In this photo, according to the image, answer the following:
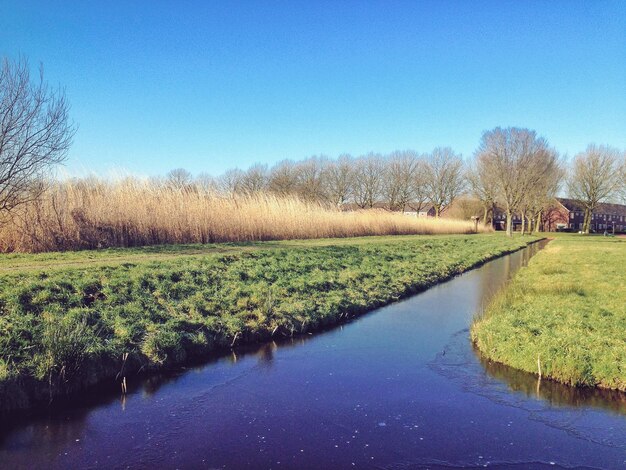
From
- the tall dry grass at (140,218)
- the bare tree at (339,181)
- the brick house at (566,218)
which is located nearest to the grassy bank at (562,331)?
the tall dry grass at (140,218)

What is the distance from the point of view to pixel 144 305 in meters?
10.1

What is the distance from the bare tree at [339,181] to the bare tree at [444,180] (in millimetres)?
11481

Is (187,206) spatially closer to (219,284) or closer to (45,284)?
(219,284)

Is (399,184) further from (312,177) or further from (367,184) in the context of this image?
(312,177)

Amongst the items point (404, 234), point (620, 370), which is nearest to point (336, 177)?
point (404, 234)

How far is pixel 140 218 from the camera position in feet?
57.7

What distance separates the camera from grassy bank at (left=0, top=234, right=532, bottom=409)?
7.38m

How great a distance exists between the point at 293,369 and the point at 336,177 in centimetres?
6337

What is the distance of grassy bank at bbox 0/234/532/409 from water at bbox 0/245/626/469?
0.63 m

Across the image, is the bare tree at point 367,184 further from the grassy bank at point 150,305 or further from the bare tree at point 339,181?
the grassy bank at point 150,305

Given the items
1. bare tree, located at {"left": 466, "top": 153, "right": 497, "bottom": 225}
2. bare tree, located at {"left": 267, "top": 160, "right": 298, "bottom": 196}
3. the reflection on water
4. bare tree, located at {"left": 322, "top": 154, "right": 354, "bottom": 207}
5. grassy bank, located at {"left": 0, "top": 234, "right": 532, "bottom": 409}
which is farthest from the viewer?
bare tree, located at {"left": 322, "top": 154, "right": 354, "bottom": 207}

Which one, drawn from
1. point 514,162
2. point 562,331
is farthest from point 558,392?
point 514,162

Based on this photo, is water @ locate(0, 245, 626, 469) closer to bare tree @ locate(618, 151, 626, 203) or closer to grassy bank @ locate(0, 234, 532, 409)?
grassy bank @ locate(0, 234, 532, 409)

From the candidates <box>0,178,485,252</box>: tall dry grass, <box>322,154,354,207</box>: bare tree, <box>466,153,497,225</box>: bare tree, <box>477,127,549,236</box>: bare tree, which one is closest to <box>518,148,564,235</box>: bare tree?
<box>477,127,549,236</box>: bare tree
